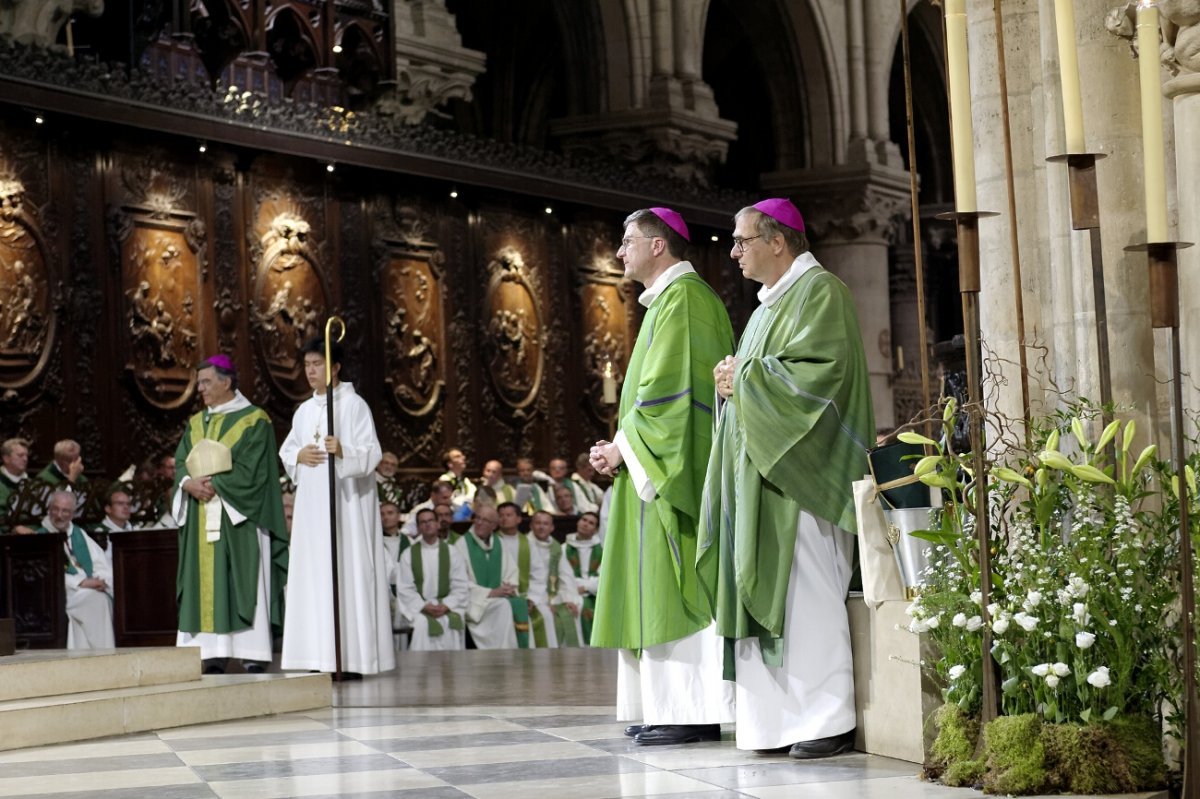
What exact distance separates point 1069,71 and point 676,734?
112 inches

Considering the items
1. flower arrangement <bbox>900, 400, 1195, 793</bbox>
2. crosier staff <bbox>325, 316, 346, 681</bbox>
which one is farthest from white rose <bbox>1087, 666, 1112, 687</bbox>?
crosier staff <bbox>325, 316, 346, 681</bbox>

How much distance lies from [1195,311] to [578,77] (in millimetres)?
15933

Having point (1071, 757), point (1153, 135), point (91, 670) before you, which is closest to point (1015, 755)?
point (1071, 757)

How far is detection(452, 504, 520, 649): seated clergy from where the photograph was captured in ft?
46.6

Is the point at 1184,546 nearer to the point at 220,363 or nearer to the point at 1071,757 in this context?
the point at 1071,757

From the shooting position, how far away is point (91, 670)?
25.5ft

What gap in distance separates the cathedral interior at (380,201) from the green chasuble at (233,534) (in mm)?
3968

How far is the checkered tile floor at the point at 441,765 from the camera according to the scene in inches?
199

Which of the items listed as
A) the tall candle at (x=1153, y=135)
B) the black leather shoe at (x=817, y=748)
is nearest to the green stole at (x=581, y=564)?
the black leather shoe at (x=817, y=748)

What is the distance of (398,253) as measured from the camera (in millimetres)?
17453

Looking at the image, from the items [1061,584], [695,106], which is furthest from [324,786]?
[695,106]

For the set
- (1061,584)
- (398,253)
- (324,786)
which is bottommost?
(324,786)

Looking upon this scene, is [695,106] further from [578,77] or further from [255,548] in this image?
[255,548]

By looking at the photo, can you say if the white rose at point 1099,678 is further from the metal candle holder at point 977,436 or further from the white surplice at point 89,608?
the white surplice at point 89,608
